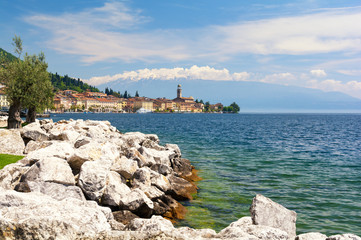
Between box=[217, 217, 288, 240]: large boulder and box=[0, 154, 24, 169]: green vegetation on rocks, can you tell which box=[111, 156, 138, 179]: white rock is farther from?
box=[217, 217, 288, 240]: large boulder

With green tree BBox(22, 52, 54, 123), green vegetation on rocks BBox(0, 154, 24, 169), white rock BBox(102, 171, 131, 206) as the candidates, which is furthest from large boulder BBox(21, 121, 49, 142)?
green tree BBox(22, 52, 54, 123)

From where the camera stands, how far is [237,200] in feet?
47.0

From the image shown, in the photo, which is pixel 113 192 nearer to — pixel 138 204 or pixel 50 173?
pixel 138 204

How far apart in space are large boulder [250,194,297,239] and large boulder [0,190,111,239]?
4131mm

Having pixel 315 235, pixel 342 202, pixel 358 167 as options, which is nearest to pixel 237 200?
pixel 342 202

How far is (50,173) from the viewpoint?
9992mm

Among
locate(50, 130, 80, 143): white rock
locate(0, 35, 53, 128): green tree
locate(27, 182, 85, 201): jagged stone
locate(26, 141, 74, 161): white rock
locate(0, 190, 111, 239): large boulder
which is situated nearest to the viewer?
locate(0, 190, 111, 239): large boulder

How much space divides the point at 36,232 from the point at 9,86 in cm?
2850

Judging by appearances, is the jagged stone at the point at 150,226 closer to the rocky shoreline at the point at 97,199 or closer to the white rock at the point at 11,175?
the rocky shoreline at the point at 97,199

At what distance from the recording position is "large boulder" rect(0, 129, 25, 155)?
16.7 metres

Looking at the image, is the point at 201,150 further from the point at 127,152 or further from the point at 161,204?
the point at 161,204

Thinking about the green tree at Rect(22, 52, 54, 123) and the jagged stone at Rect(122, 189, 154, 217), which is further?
the green tree at Rect(22, 52, 54, 123)

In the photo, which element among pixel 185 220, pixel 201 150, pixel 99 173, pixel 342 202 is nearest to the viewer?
pixel 99 173

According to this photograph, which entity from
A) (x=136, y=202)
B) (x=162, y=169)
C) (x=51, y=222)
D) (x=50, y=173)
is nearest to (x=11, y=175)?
(x=50, y=173)
